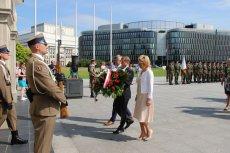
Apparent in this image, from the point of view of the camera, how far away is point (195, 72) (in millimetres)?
34750

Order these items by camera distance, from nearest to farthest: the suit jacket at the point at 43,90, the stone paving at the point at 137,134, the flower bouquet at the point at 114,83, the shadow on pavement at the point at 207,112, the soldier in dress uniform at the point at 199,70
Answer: the suit jacket at the point at 43,90 < the stone paving at the point at 137,134 < the flower bouquet at the point at 114,83 < the shadow on pavement at the point at 207,112 < the soldier in dress uniform at the point at 199,70

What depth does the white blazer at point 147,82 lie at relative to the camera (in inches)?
354

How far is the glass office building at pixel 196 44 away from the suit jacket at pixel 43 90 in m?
140

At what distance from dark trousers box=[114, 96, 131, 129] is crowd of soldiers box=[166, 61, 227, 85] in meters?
22.8

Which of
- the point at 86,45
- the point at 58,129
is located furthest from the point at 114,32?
the point at 58,129

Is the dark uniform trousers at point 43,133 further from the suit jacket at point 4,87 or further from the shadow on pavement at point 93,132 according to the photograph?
the shadow on pavement at point 93,132

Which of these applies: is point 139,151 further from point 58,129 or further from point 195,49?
point 195,49

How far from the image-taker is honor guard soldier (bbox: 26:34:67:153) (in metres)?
5.80

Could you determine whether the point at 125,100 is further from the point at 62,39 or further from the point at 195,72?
the point at 62,39

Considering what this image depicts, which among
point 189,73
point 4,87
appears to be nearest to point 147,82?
point 4,87

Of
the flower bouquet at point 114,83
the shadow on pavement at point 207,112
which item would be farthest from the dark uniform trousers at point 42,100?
the shadow on pavement at point 207,112

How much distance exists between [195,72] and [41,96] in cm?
2970

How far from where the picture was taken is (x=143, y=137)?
9.18 meters

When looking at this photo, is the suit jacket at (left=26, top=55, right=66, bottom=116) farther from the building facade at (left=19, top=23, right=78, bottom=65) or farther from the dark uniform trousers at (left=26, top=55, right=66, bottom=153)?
the building facade at (left=19, top=23, right=78, bottom=65)
